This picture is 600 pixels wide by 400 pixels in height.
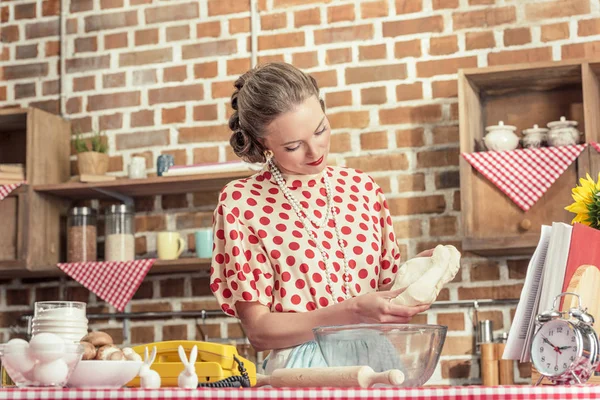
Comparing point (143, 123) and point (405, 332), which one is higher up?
point (143, 123)

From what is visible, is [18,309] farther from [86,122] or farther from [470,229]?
[470,229]

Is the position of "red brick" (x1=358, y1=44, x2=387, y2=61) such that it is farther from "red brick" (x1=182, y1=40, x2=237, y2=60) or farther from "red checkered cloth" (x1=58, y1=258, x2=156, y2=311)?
"red checkered cloth" (x1=58, y1=258, x2=156, y2=311)

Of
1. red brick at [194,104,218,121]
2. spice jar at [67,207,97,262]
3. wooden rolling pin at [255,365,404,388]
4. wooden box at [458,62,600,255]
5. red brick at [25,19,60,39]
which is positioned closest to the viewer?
wooden rolling pin at [255,365,404,388]

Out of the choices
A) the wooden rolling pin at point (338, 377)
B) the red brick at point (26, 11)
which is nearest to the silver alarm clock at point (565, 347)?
the wooden rolling pin at point (338, 377)

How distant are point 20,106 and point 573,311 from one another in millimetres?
3008

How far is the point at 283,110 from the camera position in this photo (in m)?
2.03

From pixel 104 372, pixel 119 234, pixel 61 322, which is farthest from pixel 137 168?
pixel 104 372

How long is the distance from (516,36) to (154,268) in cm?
158

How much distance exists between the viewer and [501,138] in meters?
3.25

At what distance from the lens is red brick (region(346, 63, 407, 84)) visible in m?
3.56

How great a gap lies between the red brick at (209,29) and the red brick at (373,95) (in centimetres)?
65

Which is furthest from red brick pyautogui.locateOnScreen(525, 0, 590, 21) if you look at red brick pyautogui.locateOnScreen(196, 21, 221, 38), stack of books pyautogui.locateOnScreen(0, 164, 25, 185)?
stack of books pyautogui.locateOnScreen(0, 164, 25, 185)

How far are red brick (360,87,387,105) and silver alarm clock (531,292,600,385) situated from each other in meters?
2.14

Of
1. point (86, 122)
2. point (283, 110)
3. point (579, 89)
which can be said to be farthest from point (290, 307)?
point (86, 122)
